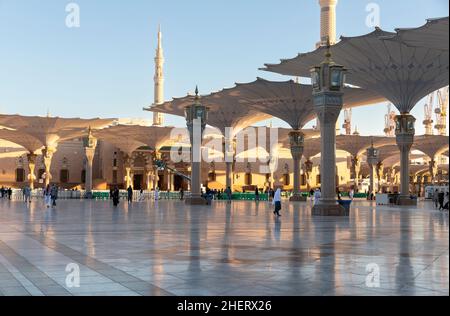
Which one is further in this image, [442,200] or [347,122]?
[347,122]

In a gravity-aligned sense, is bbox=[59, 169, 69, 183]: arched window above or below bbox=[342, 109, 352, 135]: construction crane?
below

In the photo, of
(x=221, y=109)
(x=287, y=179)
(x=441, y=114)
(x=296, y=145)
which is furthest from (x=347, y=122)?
(x=296, y=145)

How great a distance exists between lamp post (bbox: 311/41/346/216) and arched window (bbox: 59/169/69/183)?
190ft

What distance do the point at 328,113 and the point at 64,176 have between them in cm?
5864

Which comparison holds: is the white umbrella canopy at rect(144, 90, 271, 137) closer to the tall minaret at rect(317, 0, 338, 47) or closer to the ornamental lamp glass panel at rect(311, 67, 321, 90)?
the ornamental lamp glass panel at rect(311, 67, 321, 90)

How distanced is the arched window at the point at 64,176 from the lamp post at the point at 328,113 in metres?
58.0

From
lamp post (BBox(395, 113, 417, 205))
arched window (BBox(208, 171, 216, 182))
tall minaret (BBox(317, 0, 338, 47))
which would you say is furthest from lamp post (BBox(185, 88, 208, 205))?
tall minaret (BBox(317, 0, 338, 47))

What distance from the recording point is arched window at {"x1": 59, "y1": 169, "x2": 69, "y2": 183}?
75.6 meters

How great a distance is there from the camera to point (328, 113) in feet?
74.5

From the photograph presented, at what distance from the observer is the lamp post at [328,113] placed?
891 inches

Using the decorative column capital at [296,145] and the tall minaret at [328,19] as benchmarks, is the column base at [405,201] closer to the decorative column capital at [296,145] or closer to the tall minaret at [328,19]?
the decorative column capital at [296,145]

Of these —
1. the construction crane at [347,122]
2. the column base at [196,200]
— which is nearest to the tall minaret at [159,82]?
the construction crane at [347,122]

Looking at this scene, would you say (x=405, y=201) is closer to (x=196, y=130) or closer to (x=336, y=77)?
(x=196, y=130)
